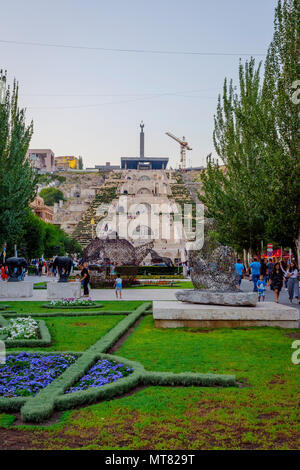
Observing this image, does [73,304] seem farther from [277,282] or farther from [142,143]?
[142,143]

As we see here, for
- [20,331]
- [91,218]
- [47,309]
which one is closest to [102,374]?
[20,331]

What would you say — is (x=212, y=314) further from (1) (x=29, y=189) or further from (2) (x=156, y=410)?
(1) (x=29, y=189)

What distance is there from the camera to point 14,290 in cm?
1830

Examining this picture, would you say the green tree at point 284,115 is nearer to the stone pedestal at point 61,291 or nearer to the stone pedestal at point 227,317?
the stone pedestal at point 227,317

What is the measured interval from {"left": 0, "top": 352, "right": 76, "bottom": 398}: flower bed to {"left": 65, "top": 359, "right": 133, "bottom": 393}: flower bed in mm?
390

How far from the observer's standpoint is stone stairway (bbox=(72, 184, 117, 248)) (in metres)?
77.6

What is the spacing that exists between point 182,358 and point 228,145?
19.6 metres

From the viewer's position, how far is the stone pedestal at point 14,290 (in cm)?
1823

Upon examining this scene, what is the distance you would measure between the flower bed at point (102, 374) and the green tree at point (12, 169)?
51.3 ft

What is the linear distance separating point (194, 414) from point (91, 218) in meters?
83.7

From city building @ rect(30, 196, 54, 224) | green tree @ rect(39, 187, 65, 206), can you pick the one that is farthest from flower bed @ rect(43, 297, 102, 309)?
green tree @ rect(39, 187, 65, 206)

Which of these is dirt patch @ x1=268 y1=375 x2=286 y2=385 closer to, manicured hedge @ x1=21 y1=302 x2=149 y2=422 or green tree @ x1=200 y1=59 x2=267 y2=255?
manicured hedge @ x1=21 y1=302 x2=149 y2=422

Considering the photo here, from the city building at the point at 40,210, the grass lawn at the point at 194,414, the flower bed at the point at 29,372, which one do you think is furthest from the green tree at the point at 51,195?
the grass lawn at the point at 194,414
